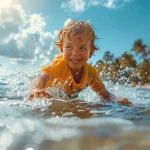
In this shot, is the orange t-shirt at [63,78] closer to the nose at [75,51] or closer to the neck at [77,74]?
the neck at [77,74]

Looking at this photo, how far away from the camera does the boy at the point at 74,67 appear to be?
3945 mm

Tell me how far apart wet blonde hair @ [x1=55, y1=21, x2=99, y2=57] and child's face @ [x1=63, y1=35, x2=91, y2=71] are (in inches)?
3.4

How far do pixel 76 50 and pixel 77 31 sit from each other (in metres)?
0.31

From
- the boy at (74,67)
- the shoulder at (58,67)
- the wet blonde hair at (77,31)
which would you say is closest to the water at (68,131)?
the boy at (74,67)

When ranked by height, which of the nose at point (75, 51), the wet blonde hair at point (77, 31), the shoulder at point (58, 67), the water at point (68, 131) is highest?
the wet blonde hair at point (77, 31)

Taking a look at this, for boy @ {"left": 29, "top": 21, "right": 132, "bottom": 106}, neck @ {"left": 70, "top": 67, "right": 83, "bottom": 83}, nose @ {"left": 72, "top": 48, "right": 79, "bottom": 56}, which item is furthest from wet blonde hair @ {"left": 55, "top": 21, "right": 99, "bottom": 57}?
neck @ {"left": 70, "top": 67, "right": 83, "bottom": 83}

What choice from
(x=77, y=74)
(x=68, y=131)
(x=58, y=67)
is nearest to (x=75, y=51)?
(x=58, y=67)

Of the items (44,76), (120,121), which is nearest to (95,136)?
(120,121)

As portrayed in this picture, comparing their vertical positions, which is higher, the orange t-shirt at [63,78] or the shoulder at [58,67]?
the shoulder at [58,67]

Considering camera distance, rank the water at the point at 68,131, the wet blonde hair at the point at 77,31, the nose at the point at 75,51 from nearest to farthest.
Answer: the water at the point at 68,131, the nose at the point at 75,51, the wet blonde hair at the point at 77,31

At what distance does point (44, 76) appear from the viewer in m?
3.86

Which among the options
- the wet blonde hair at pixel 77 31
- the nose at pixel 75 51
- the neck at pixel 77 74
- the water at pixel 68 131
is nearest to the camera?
the water at pixel 68 131

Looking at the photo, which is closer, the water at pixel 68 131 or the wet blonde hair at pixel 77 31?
the water at pixel 68 131

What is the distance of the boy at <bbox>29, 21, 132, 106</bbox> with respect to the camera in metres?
3.95
